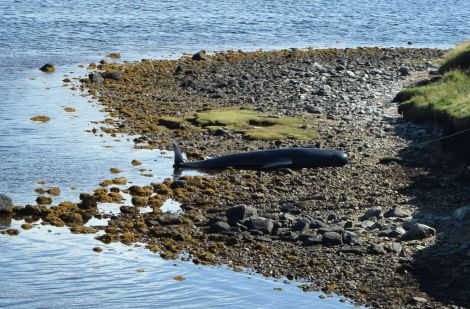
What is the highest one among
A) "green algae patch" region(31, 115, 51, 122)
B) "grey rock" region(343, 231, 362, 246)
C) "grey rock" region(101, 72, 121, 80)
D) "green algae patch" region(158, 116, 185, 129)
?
"grey rock" region(343, 231, 362, 246)

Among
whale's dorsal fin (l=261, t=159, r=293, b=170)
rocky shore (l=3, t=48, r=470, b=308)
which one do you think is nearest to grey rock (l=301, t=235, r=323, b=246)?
rocky shore (l=3, t=48, r=470, b=308)

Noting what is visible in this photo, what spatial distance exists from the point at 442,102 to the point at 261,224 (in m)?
13.2

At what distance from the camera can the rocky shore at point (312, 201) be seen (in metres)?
19.2

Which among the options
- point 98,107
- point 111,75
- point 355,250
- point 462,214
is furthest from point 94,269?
point 111,75

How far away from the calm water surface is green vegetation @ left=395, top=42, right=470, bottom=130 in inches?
341

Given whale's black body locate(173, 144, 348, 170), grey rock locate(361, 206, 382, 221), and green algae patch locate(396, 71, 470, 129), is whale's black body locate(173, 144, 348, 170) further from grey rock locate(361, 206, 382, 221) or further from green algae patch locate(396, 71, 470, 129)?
grey rock locate(361, 206, 382, 221)

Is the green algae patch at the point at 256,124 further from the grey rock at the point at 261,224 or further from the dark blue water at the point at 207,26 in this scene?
the dark blue water at the point at 207,26

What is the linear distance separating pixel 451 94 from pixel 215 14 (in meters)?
40.7

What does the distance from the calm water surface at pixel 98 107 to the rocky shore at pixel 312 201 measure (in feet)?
2.66

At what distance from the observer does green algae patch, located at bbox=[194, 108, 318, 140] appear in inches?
1223

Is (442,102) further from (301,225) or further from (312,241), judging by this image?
(312,241)

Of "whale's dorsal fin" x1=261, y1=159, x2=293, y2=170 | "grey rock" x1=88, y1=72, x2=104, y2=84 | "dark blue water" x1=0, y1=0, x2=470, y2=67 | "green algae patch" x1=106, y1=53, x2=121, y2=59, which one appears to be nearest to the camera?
"whale's dorsal fin" x1=261, y1=159, x2=293, y2=170

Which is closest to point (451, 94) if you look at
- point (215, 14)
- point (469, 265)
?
point (469, 265)

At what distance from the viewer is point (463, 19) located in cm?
7444
